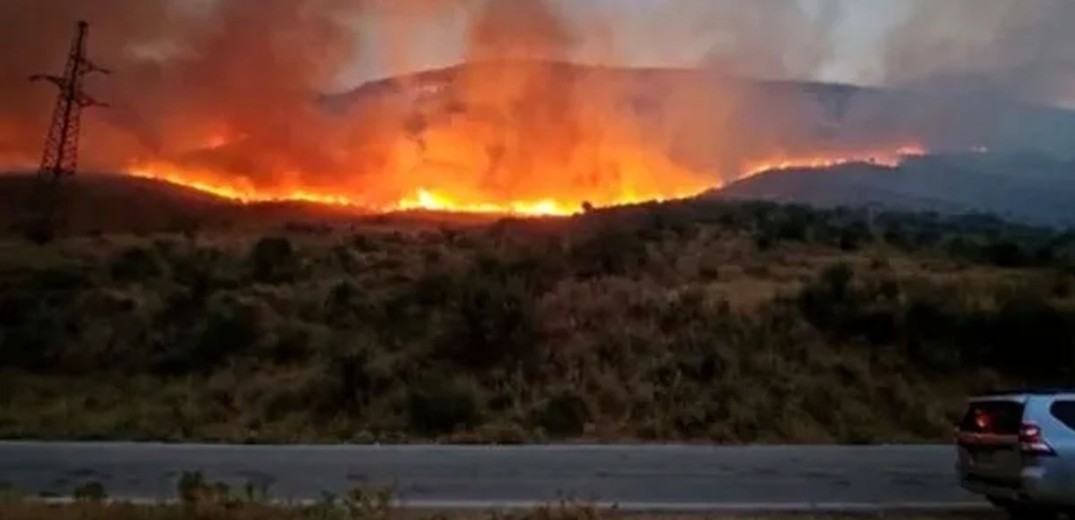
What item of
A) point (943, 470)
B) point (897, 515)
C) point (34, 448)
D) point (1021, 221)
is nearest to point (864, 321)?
point (943, 470)

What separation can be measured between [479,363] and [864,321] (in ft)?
32.4

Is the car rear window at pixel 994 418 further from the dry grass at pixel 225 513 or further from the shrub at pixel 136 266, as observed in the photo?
the shrub at pixel 136 266

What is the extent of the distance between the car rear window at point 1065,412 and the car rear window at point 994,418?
1.13ft

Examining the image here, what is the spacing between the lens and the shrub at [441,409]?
24.2 meters

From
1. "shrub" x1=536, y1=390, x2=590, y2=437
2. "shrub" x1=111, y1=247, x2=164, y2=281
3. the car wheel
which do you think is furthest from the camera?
"shrub" x1=111, y1=247, x2=164, y2=281

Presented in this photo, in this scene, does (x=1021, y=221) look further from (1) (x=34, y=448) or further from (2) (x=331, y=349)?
(1) (x=34, y=448)

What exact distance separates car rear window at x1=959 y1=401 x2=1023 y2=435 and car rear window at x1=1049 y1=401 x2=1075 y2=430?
344mm

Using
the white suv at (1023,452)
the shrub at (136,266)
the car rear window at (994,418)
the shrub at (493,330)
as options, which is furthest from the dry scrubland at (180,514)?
the shrub at (136,266)

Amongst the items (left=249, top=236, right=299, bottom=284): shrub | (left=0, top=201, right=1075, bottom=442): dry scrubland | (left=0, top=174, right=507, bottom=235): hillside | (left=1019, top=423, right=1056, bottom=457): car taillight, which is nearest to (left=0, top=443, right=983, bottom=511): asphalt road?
(left=1019, top=423, right=1056, bottom=457): car taillight

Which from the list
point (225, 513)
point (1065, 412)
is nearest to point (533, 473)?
point (225, 513)

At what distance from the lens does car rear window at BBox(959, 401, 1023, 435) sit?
45.2ft

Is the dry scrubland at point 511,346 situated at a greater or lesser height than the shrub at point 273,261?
lesser

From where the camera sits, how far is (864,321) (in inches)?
1237

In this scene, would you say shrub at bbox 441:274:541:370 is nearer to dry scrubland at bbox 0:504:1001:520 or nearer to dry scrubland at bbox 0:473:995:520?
dry scrubland at bbox 0:473:995:520
